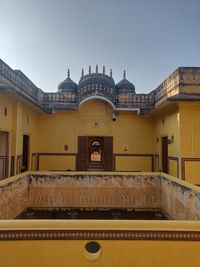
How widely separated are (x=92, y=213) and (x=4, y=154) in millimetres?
3727

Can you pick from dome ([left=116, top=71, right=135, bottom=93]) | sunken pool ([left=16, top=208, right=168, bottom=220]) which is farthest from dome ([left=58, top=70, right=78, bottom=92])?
sunken pool ([left=16, top=208, right=168, bottom=220])

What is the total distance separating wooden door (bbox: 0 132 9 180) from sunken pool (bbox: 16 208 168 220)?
1.57 meters

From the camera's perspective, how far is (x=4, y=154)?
27.2ft

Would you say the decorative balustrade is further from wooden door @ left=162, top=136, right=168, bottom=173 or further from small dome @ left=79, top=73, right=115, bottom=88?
wooden door @ left=162, top=136, right=168, bottom=173

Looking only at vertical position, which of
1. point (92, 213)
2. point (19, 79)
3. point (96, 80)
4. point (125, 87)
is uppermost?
point (125, 87)

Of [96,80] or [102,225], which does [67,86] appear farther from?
[102,225]

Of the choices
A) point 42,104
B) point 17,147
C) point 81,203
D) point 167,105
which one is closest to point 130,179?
point 81,203

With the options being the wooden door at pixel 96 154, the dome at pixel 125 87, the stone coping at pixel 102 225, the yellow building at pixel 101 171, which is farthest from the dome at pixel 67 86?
the stone coping at pixel 102 225
